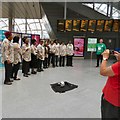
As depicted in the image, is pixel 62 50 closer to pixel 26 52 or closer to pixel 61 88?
pixel 26 52

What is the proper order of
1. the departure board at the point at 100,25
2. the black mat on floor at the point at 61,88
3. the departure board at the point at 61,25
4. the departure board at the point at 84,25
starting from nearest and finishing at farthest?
the black mat on floor at the point at 61,88, the departure board at the point at 100,25, the departure board at the point at 61,25, the departure board at the point at 84,25

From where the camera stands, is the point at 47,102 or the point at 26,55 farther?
the point at 26,55

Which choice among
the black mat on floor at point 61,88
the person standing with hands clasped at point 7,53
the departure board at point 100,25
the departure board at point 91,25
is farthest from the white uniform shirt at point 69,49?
the person standing with hands clasped at point 7,53

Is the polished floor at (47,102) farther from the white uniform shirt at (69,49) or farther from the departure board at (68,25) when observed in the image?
the departure board at (68,25)

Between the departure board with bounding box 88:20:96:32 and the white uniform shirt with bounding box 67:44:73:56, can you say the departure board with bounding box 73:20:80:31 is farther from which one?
the white uniform shirt with bounding box 67:44:73:56

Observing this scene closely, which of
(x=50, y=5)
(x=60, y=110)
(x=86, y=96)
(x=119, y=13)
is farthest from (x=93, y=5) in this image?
(x=60, y=110)

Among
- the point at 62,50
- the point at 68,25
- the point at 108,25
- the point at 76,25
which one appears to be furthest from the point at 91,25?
the point at 62,50

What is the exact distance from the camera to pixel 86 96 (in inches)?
193

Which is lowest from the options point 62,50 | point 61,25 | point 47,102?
point 47,102

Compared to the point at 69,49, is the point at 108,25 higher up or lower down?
higher up

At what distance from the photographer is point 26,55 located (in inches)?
290

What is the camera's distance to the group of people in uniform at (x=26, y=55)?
5.85 metres

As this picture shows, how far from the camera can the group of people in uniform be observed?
5.85 meters

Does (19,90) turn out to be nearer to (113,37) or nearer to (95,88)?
(95,88)
